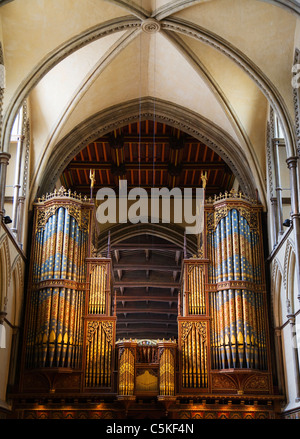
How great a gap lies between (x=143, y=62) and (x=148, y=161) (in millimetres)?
5784

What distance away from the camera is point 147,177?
2591 centimetres

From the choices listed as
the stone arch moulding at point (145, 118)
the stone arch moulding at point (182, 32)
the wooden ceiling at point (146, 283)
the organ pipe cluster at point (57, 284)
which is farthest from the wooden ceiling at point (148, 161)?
the stone arch moulding at point (182, 32)

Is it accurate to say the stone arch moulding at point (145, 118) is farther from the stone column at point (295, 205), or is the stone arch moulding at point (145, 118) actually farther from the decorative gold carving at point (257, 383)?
the decorative gold carving at point (257, 383)

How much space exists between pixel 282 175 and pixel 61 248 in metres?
6.89

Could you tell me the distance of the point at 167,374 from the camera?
17.4m

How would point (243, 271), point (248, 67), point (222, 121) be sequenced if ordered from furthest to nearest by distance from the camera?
point (222, 121) < point (243, 271) < point (248, 67)

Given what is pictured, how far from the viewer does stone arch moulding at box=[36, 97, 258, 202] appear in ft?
66.7

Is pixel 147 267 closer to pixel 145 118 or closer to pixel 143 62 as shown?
pixel 145 118

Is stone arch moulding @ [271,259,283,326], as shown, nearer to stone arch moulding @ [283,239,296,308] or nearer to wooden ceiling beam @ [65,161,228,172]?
stone arch moulding @ [283,239,296,308]

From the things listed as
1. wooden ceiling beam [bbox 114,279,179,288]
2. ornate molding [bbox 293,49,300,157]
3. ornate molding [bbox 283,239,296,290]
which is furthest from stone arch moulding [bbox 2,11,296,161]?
wooden ceiling beam [bbox 114,279,179,288]

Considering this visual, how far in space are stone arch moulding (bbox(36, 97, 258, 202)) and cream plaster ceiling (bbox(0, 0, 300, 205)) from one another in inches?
8.5

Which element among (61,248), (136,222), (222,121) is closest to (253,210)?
(222,121)

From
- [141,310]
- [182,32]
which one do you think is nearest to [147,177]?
[141,310]

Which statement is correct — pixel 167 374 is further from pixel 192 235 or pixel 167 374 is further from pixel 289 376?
pixel 192 235
